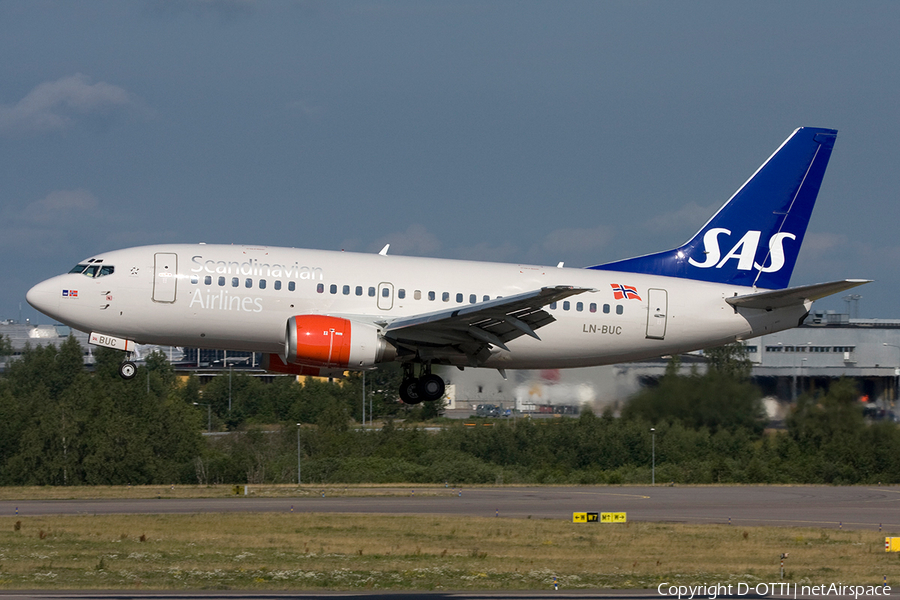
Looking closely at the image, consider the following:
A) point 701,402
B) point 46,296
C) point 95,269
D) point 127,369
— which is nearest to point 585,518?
point 701,402

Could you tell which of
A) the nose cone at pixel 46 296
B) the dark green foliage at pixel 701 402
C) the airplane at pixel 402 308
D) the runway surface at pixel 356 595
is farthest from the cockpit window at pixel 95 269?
the dark green foliage at pixel 701 402

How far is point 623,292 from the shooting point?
33156mm

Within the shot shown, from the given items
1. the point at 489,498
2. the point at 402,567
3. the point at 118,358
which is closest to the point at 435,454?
the point at 489,498

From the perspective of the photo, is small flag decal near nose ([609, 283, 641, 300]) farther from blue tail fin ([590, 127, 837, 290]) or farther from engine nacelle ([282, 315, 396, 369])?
engine nacelle ([282, 315, 396, 369])

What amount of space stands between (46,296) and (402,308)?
10024 millimetres

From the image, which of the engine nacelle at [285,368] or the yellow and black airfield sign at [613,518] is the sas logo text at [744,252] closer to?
the yellow and black airfield sign at [613,518]

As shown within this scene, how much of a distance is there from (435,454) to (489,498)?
1823cm

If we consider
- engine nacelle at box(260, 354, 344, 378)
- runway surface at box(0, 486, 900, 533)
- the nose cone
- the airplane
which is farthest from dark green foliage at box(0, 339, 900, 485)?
the nose cone

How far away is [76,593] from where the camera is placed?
2147 centimetres

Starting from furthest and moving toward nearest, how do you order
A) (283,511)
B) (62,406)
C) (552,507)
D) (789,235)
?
(62,406), (552,507), (283,511), (789,235)

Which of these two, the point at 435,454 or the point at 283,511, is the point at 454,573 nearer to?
the point at 283,511

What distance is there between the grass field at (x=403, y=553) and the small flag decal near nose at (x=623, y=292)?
746cm

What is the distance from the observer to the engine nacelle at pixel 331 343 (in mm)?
29156

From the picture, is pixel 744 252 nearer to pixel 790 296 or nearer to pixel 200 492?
pixel 790 296
